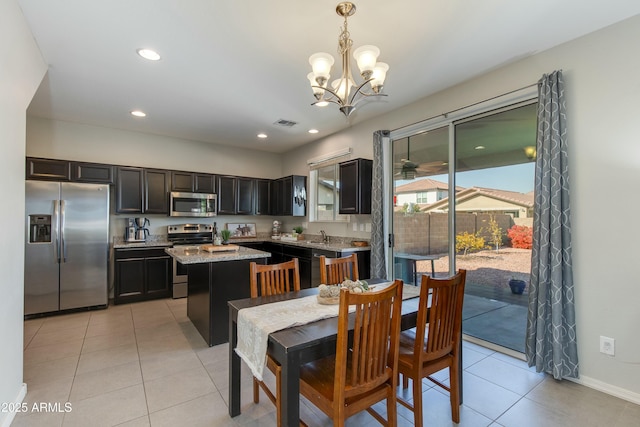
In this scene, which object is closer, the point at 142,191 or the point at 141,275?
the point at 141,275

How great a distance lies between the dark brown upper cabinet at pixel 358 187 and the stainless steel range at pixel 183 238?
280 centimetres

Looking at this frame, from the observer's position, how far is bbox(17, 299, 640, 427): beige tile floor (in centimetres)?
199

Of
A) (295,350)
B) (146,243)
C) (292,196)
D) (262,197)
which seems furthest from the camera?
(262,197)

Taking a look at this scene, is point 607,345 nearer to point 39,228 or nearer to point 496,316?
point 496,316

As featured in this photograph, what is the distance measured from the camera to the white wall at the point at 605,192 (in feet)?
7.21

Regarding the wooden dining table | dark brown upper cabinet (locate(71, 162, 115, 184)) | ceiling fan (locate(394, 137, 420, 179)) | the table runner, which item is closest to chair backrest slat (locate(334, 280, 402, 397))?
the wooden dining table

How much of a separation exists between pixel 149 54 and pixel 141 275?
333cm

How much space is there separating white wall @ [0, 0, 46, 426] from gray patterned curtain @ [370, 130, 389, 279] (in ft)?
11.2

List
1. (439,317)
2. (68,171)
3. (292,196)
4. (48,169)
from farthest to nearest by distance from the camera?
(292,196) < (68,171) < (48,169) < (439,317)

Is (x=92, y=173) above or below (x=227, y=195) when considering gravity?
above

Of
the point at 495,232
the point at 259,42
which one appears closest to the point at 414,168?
the point at 495,232

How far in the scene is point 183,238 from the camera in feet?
17.4

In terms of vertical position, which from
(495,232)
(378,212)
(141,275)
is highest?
(378,212)

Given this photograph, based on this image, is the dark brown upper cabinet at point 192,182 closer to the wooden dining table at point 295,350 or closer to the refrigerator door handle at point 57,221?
the refrigerator door handle at point 57,221
